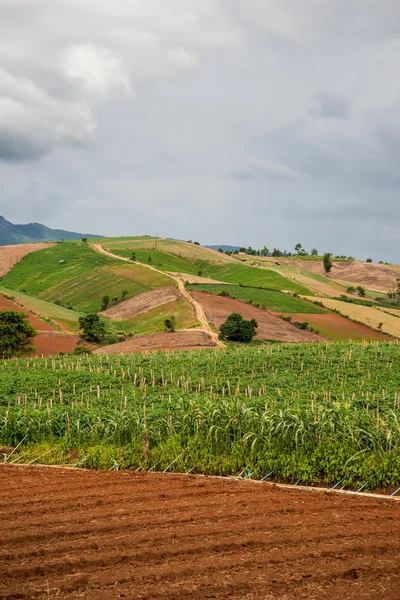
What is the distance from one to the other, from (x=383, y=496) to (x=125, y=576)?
6.10 metres

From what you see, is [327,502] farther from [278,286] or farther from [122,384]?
[278,286]

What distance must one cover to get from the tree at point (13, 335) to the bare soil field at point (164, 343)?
7041 mm

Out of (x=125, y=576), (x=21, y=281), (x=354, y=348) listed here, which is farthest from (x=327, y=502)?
(x=21, y=281)

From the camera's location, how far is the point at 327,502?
1000 centimetres

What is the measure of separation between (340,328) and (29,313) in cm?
Answer: 3973

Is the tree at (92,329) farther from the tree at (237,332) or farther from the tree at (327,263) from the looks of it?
the tree at (327,263)

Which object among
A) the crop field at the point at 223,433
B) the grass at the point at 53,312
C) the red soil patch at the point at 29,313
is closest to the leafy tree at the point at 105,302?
the grass at the point at 53,312

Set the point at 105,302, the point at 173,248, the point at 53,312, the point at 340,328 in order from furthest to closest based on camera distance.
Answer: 1. the point at 173,248
2. the point at 105,302
3. the point at 53,312
4. the point at 340,328

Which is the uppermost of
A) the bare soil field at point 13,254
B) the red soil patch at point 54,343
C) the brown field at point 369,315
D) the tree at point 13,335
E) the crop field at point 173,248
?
the crop field at point 173,248

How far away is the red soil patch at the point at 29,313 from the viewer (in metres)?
62.3

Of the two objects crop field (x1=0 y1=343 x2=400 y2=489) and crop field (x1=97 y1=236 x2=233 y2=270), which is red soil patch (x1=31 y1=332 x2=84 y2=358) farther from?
crop field (x1=97 y1=236 x2=233 y2=270)

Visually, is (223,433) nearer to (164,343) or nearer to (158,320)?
(164,343)

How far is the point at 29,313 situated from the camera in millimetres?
68188

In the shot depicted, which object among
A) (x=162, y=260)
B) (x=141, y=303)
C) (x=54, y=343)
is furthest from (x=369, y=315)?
(x=162, y=260)
